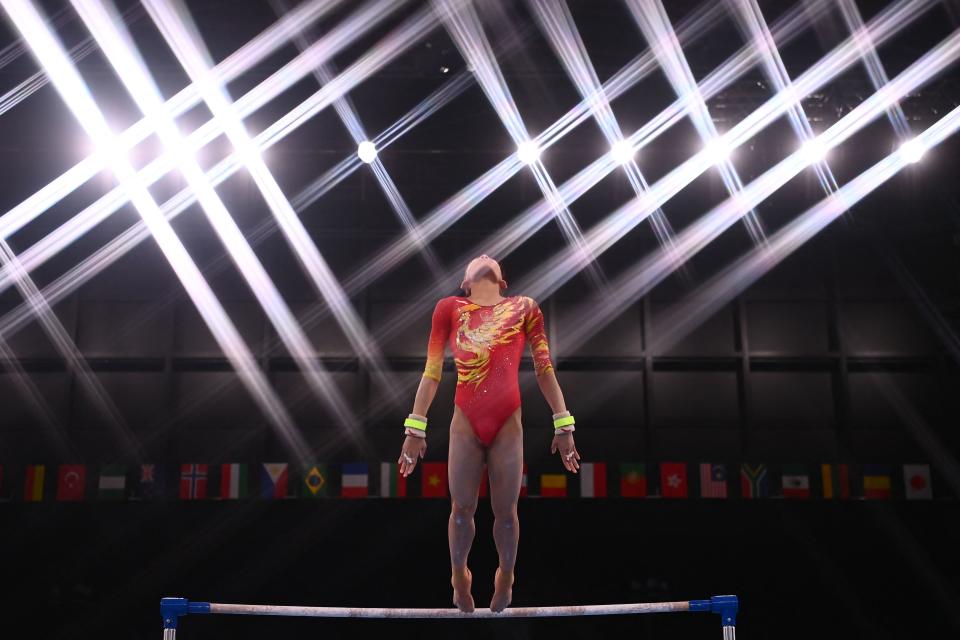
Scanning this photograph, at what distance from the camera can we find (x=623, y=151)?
30.8ft

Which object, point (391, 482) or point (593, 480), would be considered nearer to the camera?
point (391, 482)

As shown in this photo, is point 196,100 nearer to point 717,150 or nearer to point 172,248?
point 172,248

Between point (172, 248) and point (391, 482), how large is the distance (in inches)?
179

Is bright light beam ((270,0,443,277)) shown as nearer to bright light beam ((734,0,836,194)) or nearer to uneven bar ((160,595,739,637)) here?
bright light beam ((734,0,836,194))

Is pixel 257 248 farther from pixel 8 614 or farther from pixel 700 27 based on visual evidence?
pixel 700 27

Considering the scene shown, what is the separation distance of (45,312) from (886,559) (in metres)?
11.3

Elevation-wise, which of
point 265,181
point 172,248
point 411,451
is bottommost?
point 411,451

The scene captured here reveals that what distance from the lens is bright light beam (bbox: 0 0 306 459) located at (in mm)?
8617

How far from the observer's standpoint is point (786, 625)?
28.1 feet

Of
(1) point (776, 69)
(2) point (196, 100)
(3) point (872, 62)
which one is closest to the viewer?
(3) point (872, 62)

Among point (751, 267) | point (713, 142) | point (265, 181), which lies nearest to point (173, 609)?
point (265, 181)

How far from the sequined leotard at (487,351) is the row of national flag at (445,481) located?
19.2 ft

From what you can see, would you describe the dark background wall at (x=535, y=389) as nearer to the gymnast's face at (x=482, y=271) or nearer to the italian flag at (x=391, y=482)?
the italian flag at (x=391, y=482)

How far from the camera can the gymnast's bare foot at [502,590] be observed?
163 inches
